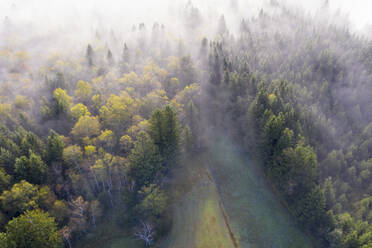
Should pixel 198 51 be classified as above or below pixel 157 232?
above

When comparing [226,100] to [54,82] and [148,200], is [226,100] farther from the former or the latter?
[54,82]

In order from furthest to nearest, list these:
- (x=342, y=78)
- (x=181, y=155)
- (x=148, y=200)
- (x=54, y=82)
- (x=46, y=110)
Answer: (x=342, y=78) → (x=54, y=82) → (x=46, y=110) → (x=181, y=155) → (x=148, y=200)

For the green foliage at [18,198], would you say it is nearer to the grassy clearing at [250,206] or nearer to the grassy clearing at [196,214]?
the grassy clearing at [196,214]

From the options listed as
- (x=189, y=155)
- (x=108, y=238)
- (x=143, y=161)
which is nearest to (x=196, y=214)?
(x=189, y=155)

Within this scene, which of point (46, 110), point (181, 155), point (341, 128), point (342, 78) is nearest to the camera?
point (181, 155)

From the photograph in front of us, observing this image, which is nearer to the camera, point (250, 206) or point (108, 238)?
point (108, 238)

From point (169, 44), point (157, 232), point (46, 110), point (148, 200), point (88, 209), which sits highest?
point (169, 44)

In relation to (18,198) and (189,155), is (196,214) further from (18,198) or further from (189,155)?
(18,198)

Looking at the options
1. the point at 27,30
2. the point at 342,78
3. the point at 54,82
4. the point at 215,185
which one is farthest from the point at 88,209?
the point at 27,30
